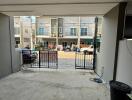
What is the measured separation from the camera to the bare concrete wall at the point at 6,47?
5.20m

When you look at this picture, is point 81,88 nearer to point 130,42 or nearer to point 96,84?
point 96,84

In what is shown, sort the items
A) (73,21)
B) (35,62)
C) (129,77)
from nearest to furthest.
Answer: (129,77)
(35,62)
(73,21)

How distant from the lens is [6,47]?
5496mm

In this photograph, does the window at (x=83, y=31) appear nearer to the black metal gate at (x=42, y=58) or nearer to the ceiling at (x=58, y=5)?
the black metal gate at (x=42, y=58)

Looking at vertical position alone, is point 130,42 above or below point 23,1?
below

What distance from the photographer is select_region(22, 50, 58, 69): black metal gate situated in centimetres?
761

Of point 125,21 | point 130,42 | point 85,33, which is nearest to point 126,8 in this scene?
point 125,21

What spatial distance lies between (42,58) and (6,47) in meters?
3.04

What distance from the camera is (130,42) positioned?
3.00 m

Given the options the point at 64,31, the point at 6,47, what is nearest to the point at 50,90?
the point at 6,47

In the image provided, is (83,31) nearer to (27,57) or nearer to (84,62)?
(84,62)

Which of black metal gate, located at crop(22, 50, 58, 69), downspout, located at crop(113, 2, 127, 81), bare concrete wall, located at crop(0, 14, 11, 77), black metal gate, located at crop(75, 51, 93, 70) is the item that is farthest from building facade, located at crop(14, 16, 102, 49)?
downspout, located at crop(113, 2, 127, 81)

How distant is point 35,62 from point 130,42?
20.6ft

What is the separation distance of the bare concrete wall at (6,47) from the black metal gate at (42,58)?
142cm
